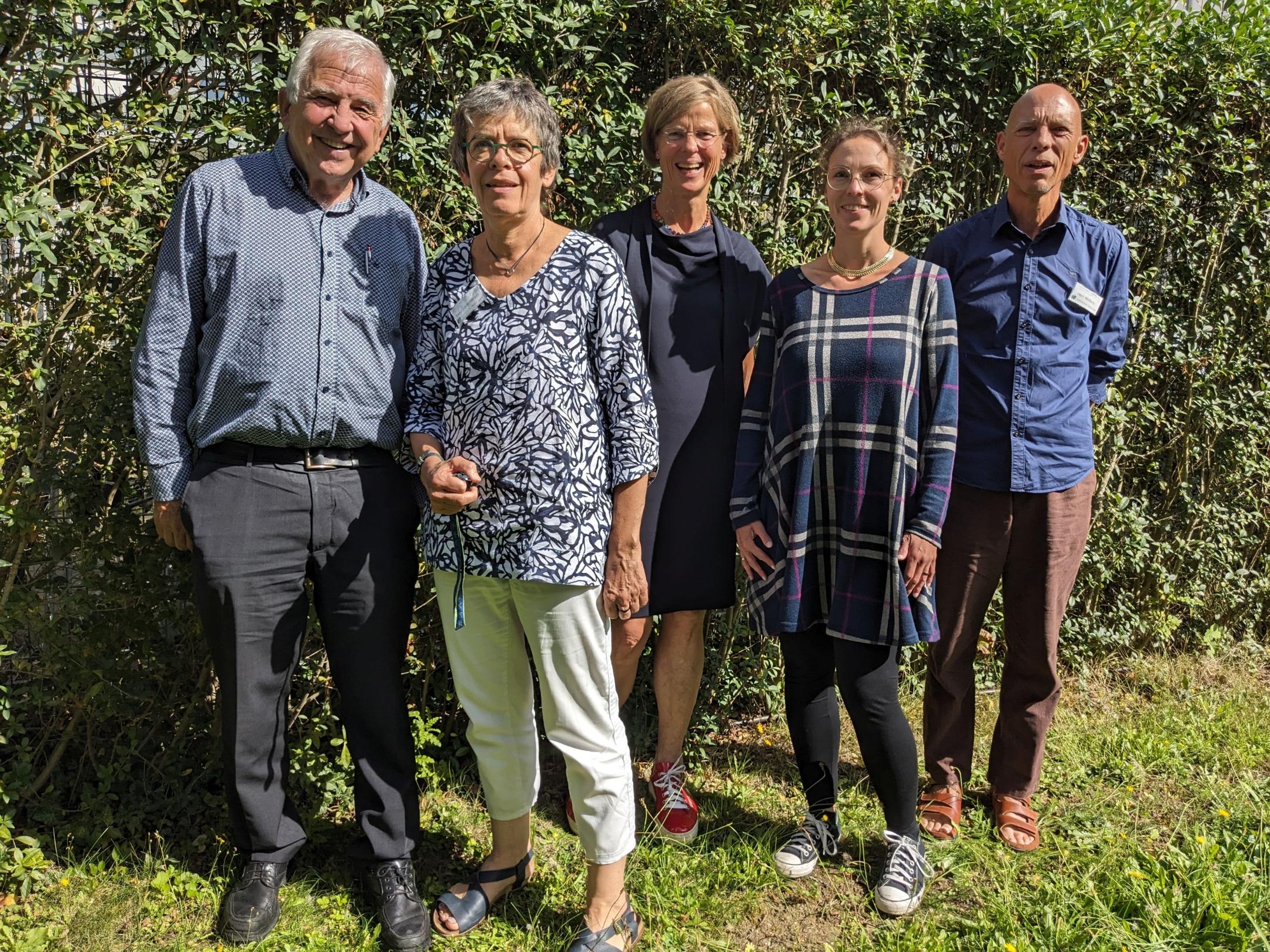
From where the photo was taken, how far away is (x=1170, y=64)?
4070mm

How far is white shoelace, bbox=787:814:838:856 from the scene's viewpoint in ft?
9.92

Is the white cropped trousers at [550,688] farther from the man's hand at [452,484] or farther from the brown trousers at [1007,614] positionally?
the brown trousers at [1007,614]

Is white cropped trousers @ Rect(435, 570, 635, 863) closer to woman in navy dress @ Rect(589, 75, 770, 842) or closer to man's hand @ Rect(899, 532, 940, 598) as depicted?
woman in navy dress @ Rect(589, 75, 770, 842)

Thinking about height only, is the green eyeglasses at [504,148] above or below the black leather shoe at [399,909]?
above

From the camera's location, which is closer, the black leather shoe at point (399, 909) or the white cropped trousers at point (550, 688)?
the white cropped trousers at point (550, 688)

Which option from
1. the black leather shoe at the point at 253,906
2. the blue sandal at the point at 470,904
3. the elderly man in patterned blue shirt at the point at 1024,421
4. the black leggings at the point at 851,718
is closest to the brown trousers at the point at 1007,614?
the elderly man in patterned blue shirt at the point at 1024,421

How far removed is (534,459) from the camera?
2.34m

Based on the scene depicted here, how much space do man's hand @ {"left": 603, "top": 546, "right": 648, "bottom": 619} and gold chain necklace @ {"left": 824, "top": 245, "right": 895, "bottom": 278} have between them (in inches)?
38.4

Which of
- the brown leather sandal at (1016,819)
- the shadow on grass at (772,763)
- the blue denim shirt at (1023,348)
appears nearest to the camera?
the blue denim shirt at (1023,348)

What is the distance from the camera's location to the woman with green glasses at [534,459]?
7.64 feet

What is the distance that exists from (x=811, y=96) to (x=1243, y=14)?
2.11m

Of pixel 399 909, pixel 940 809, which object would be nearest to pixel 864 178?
pixel 940 809

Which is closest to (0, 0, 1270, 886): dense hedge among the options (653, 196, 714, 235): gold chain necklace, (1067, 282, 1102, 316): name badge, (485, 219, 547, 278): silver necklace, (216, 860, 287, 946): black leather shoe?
(653, 196, 714, 235): gold chain necklace

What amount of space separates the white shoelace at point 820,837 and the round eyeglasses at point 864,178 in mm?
1903
